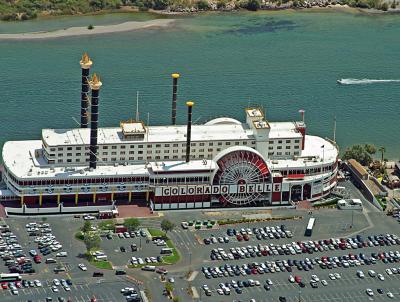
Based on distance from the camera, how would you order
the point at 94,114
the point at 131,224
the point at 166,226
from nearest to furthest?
the point at 166,226
the point at 131,224
the point at 94,114

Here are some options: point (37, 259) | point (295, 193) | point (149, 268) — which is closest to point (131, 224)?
point (149, 268)

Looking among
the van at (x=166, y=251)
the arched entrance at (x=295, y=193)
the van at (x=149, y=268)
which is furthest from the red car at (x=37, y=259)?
the arched entrance at (x=295, y=193)

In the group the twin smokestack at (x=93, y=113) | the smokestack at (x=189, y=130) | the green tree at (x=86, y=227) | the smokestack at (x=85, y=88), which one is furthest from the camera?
the smokestack at (x=85, y=88)

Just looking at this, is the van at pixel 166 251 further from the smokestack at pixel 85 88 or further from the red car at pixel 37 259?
the smokestack at pixel 85 88

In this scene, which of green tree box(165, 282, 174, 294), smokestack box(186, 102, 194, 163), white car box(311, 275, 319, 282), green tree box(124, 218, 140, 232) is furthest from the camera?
smokestack box(186, 102, 194, 163)

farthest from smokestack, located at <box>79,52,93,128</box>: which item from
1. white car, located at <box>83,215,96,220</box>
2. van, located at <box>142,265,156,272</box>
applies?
van, located at <box>142,265,156,272</box>

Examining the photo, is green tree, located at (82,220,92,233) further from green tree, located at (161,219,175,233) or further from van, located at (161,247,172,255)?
van, located at (161,247,172,255)

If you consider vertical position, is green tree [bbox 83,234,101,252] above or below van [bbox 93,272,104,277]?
above

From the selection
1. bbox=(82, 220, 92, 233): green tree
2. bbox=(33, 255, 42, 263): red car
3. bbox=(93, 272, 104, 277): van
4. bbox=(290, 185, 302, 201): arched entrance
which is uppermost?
bbox=(290, 185, 302, 201): arched entrance

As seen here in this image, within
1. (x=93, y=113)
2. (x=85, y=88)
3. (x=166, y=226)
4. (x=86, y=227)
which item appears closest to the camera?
(x=86, y=227)

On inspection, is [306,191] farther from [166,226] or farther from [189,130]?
[166,226]

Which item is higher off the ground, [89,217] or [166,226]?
[166,226]

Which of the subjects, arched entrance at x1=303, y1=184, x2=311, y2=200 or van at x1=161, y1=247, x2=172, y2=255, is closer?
van at x1=161, y1=247, x2=172, y2=255
